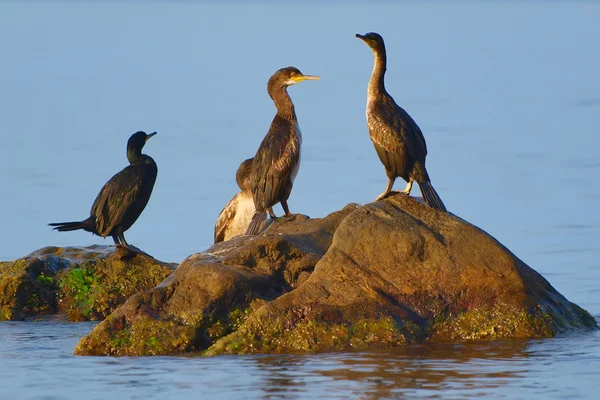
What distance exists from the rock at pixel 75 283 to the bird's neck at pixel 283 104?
2.16 meters

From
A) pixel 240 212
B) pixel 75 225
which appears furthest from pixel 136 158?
pixel 240 212

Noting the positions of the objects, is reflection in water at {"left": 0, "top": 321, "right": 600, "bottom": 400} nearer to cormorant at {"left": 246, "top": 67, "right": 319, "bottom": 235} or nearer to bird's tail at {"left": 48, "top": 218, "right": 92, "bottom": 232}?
cormorant at {"left": 246, "top": 67, "right": 319, "bottom": 235}

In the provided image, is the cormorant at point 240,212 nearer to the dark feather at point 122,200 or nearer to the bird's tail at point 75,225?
the dark feather at point 122,200

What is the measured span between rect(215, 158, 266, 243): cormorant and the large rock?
4.18 meters

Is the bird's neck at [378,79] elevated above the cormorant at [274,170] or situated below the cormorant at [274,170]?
above

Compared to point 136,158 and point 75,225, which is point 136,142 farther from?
point 75,225

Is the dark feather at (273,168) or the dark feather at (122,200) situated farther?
the dark feather at (122,200)

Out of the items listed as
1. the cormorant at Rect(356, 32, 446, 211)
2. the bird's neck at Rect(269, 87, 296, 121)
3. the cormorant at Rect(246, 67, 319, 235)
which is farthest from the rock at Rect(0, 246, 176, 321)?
the cormorant at Rect(356, 32, 446, 211)

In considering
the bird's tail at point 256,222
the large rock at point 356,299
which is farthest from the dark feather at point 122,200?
the large rock at point 356,299

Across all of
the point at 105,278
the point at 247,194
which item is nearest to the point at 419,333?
the point at 105,278

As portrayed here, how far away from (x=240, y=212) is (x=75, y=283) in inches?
104

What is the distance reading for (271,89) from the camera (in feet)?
50.0

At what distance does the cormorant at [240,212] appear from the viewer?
15.9 metres

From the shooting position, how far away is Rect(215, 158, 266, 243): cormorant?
1589 centimetres
